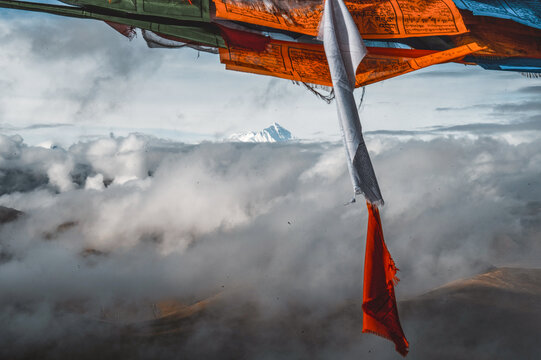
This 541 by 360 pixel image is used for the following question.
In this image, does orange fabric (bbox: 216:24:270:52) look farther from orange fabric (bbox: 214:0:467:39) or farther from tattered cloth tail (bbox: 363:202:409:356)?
tattered cloth tail (bbox: 363:202:409:356)

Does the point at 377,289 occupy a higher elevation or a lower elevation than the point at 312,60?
lower

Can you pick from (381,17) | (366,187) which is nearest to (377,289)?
(366,187)

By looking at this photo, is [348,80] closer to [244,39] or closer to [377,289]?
[244,39]

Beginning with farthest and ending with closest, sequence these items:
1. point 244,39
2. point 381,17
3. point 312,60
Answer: point 312,60 → point 244,39 → point 381,17

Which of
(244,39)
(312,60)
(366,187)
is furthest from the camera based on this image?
(312,60)

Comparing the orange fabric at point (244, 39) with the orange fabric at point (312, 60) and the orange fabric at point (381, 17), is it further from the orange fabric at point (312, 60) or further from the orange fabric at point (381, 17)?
the orange fabric at point (381, 17)

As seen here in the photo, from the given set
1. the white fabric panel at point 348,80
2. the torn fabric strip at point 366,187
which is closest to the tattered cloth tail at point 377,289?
the torn fabric strip at point 366,187
